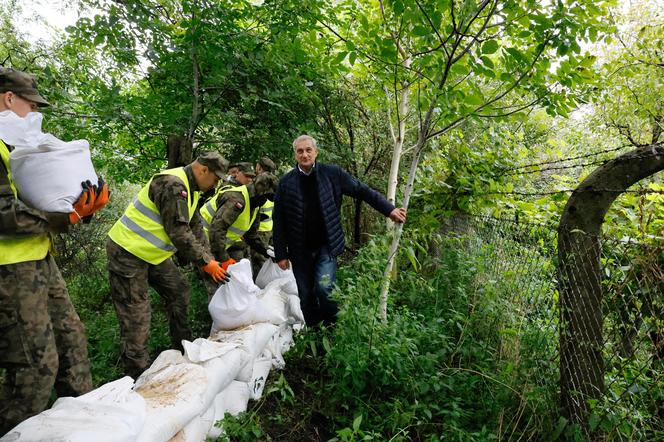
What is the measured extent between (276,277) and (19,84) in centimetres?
260

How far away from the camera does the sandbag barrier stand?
1164mm

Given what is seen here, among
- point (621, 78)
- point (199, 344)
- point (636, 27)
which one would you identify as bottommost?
point (199, 344)

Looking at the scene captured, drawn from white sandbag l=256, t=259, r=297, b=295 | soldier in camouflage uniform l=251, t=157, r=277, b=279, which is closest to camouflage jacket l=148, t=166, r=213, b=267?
white sandbag l=256, t=259, r=297, b=295

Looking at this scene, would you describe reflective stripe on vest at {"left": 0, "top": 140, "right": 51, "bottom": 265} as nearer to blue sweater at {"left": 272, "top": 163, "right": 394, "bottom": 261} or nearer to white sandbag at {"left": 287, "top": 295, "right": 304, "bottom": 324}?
blue sweater at {"left": 272, "top": 163, "right": 394, "bottom": 261}

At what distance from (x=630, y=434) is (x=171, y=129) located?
471cm

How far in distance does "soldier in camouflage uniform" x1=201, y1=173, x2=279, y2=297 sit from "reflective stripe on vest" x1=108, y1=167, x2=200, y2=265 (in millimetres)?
869

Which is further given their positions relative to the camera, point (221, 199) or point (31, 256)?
point (221, 199)

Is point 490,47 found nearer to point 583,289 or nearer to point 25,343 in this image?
point 583,289

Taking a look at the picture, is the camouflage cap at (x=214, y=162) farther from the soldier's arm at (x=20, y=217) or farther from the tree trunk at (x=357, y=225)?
the tree trunk at (x=357, y=225)

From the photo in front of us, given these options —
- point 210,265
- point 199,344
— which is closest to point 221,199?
point 210,265

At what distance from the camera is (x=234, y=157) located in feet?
16.6

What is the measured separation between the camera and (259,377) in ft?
7.97

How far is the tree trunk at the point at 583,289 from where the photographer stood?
1904mm

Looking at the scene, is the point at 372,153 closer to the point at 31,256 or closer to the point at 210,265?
the point at 210,265
